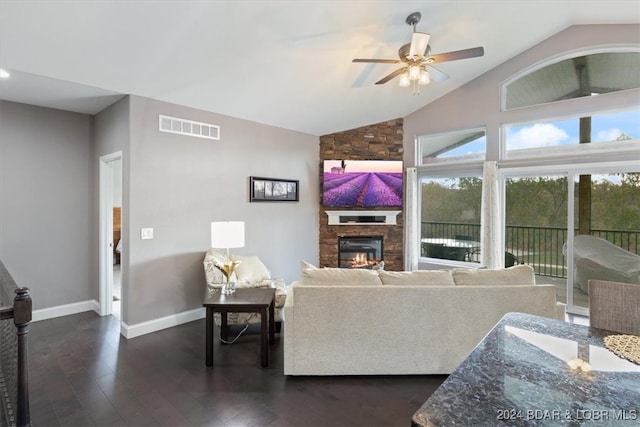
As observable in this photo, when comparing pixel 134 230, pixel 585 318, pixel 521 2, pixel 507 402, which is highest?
pixel 521 2

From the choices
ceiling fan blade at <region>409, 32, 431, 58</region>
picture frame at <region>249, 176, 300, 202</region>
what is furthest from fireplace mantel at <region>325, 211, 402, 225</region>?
ceiling fan blade at <region>409, 32, 431, 58</region>

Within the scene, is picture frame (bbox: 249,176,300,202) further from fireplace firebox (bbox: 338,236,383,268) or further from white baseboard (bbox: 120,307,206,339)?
white baseboard (bbox: 120,307,206,339)

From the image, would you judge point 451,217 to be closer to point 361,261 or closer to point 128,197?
point 361,261

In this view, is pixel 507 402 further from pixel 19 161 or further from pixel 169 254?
pixel 19 161

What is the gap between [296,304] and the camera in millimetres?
2660

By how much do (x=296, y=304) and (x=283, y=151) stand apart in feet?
10.9

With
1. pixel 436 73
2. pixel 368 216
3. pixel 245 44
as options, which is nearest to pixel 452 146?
pixel 368 216

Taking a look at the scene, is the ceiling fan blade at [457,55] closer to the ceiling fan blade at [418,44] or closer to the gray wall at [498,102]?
the ceiling fan blade at [418,44]

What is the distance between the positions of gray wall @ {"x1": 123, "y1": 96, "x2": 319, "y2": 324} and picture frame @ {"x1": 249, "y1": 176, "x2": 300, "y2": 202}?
0.10 metres

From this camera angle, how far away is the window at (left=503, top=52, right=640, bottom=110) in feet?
13.8

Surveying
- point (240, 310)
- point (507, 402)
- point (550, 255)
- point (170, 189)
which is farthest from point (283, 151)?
point (507, 402)

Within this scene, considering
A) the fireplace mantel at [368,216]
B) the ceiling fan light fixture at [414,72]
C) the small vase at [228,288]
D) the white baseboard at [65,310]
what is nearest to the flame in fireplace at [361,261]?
Result: the fireplace mantel at [368,216]

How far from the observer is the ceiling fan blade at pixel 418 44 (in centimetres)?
304

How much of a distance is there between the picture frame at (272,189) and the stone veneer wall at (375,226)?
788mm
